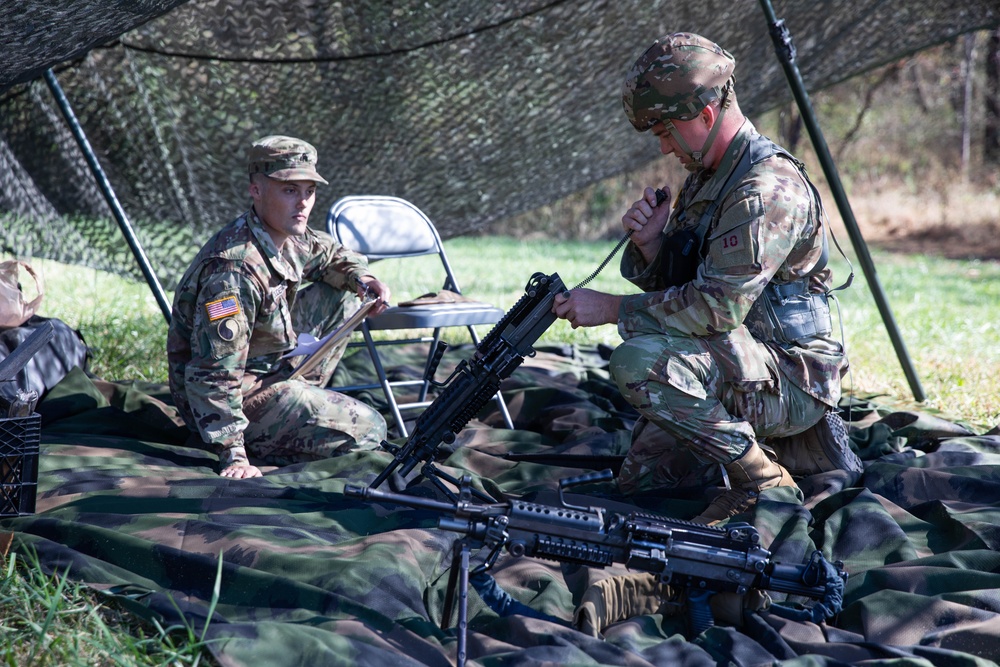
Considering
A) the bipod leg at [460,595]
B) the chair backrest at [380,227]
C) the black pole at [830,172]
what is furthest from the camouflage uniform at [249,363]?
the black pole at [830,172]

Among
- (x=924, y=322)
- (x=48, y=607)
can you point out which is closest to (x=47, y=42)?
(x=48, y=607)

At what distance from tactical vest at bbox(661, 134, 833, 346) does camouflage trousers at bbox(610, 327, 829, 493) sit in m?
0.10

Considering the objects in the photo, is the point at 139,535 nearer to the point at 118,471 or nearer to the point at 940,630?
the point at 118,471

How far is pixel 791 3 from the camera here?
17.4 feet

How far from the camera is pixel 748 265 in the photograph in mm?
3090

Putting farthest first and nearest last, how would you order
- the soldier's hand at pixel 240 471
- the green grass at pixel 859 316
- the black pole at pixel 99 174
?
the green grass at pixel 859 316 < the black pole at pixel 99 174 < the soldier's hand at pixel 240 471

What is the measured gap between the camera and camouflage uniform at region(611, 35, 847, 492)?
10.2ft

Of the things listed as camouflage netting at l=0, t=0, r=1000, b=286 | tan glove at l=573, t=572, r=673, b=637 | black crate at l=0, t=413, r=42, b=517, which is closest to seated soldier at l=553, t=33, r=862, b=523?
tan glove at l=573, t=572, r=673, b=637

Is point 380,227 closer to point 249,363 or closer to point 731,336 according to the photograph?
point 249,363

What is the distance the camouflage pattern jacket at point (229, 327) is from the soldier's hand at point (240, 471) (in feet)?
0.14

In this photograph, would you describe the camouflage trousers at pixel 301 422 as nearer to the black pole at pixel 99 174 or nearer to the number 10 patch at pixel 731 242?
the black pole at pixel 99 174

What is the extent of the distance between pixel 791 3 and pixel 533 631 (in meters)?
4.17

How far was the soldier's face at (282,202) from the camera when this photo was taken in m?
3.71

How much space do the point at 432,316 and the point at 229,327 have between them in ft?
3.09
